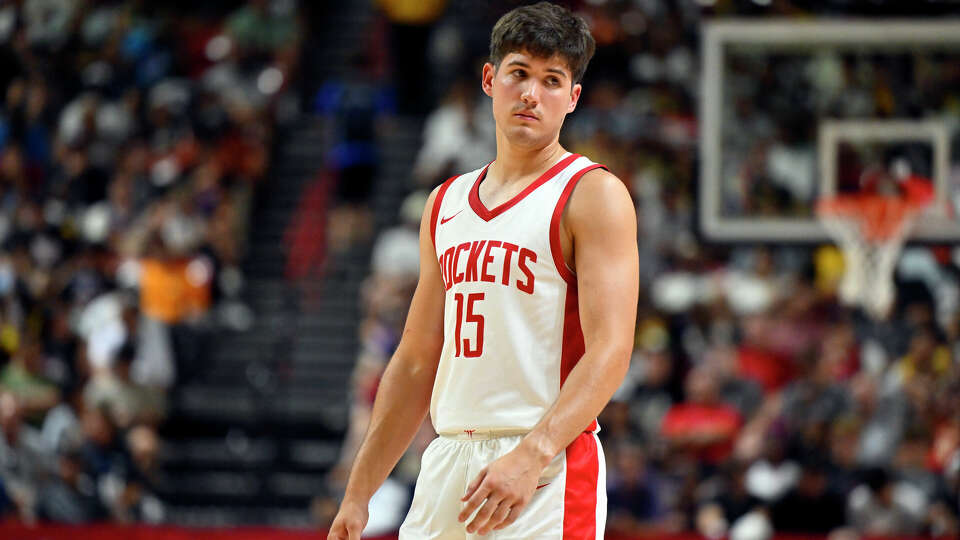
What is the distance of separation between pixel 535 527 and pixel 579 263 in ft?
2.16

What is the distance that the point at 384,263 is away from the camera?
11.9 meters

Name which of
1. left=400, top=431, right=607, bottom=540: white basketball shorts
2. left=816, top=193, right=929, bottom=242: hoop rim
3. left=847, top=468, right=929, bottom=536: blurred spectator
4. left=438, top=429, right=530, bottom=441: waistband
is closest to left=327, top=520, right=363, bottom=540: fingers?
left=400, top=431, right=607, bottom=540: white basketball shorts

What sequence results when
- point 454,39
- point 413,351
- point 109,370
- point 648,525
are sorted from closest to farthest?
1. point 413,351
2. point 648,525
3. point 109,370
4. point 454,39

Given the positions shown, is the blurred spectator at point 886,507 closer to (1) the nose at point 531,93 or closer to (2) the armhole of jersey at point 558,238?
(2) the armhole of jersey at point 558,238

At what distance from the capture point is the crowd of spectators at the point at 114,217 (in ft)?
35.2

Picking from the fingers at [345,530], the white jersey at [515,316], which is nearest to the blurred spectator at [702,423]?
the fingers at [345,530]

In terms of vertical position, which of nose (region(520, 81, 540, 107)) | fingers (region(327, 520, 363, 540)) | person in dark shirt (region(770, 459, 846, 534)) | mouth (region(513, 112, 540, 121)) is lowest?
person in dark shirt (region(770, 459, 846, 534))

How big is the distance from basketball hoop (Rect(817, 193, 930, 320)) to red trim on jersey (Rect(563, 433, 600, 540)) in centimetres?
802

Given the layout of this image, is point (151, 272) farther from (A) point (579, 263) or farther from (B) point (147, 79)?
(A) point (579, 263)

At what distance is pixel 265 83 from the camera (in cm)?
1455

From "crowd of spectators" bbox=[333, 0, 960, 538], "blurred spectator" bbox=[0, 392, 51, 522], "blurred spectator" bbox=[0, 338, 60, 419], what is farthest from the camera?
"blurred spectator" bbox=[0, 338, 60, 419]

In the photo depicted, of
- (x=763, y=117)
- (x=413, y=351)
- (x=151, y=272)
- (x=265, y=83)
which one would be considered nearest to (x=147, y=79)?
(x=265, y=83)

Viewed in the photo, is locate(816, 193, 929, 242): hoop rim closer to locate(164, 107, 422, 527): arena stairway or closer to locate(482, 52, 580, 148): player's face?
locate(164, 107, 422, 527): arena stairway

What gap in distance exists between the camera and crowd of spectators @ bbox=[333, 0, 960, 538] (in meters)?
9.31
